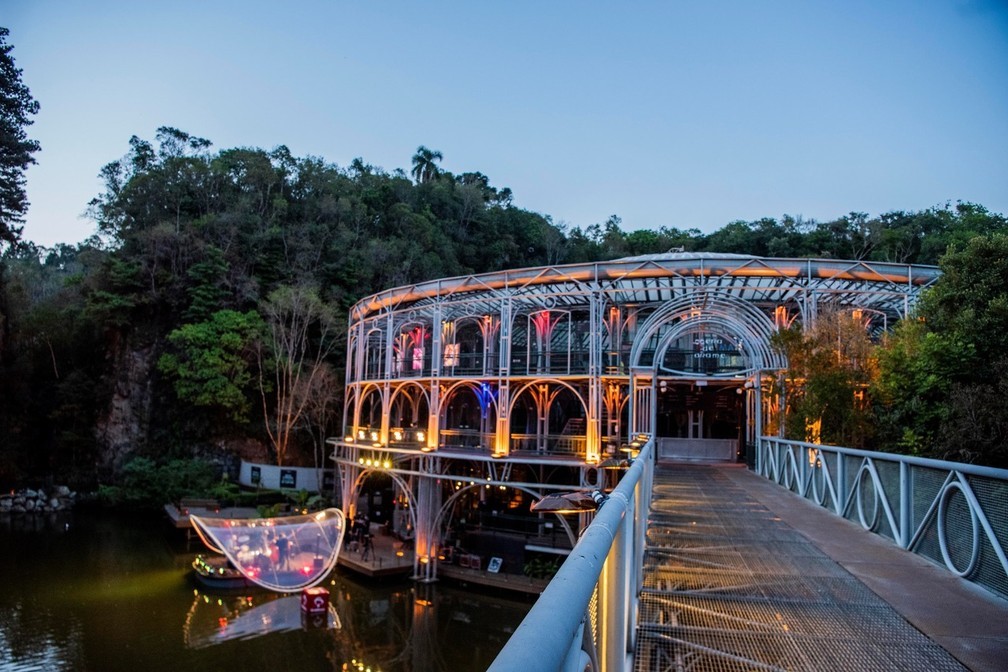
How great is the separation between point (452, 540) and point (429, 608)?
18.2 feet

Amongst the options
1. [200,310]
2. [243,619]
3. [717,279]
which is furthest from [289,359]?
[717,279]

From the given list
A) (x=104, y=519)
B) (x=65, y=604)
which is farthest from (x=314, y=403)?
(x=65, y=604)

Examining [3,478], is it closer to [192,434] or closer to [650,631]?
[192,434]

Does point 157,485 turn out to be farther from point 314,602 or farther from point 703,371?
point 703,371

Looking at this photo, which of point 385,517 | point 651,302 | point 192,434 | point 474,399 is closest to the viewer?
point 651,302

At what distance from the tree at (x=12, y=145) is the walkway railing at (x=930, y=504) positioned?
37030mm

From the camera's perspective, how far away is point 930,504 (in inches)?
236

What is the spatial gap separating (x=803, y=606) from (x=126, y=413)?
1632 inches

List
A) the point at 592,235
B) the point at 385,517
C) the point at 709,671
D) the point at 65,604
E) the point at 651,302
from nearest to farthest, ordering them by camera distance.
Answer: the point at 709,671, the point at 65,604, the point at 651,302, the point at 385,517, the point at 592,235

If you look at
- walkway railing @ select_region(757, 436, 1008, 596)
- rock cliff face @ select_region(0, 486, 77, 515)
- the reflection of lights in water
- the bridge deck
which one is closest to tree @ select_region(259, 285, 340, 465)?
rock cliff face @ select_region(0, 486, 77, 515)

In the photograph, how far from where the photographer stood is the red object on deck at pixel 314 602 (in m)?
20.7

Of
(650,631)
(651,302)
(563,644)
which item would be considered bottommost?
(650,631)

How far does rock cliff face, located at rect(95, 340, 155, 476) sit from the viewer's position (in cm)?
3809

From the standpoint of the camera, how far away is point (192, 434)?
37.5 m
